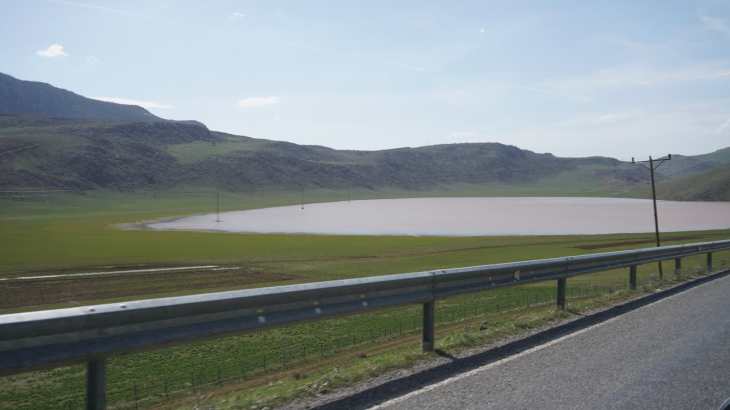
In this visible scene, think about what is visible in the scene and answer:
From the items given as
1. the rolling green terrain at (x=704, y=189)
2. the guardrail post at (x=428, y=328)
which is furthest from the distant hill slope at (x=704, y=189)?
the guardrail post at (x=428, y=328)

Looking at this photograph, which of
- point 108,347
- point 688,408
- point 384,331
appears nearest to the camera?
point 108,347

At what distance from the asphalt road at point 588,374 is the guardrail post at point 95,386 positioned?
6.22ft

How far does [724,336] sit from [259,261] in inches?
1286

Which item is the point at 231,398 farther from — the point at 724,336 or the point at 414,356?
the point at 724,336

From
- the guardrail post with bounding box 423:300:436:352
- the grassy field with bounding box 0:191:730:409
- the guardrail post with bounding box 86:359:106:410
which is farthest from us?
the grassy field with bounding box 0:191:730:409

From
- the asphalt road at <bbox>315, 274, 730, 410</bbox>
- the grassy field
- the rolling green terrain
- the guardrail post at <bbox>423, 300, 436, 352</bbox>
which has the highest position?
the rolling green terrain

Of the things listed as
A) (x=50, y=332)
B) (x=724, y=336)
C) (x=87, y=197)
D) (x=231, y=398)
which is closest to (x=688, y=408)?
→ (x=724, y=336)

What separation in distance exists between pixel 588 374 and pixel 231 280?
23959mm

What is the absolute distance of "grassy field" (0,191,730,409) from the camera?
1025cm

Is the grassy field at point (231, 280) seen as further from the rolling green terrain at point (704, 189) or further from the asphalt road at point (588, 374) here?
the rolling green terrain at point (704, 189)

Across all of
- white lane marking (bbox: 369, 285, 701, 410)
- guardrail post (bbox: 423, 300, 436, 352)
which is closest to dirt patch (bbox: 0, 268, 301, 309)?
guardrail post (bbox: 423, 300, 436, 352)

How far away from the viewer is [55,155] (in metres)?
165

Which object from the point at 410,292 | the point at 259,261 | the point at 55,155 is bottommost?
the point at 259,261

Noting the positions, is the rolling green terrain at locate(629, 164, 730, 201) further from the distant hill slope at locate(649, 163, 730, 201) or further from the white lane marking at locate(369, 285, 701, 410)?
the white lane marking at locate(369, 285, 701, 410)
